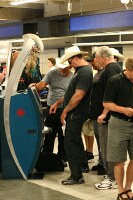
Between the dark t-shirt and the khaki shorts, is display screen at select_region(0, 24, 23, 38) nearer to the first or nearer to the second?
the dark t-shirt

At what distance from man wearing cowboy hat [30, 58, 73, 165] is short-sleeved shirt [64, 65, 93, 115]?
2.15 ft

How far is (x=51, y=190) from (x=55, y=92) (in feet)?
4.86

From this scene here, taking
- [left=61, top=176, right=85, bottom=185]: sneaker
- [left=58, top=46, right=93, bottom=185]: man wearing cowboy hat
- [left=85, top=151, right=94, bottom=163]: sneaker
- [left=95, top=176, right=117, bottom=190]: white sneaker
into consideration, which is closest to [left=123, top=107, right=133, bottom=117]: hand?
[left=58, top=46, right=93, bottom=185]: man wearing cowboy hat

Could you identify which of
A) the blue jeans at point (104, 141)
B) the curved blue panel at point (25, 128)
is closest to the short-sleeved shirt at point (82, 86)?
the blue jeans at point (104, 141)

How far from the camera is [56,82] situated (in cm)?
551

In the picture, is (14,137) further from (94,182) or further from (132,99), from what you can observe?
(132,99)

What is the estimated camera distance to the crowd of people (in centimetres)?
390

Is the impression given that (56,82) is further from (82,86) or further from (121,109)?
(121,109)

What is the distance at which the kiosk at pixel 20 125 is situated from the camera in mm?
4816

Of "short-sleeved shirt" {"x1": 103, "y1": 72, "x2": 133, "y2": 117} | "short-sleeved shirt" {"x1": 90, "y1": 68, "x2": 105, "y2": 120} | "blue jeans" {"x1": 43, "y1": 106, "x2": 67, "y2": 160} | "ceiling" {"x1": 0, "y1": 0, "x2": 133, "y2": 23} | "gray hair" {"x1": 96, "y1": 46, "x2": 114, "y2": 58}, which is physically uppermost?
"ceiling" {"x1": 0, "y1": 0, "x2": 133, "y2": 23}

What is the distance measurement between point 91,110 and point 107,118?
387 mm

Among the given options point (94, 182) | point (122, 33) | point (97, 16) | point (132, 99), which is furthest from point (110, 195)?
point (97, 16)

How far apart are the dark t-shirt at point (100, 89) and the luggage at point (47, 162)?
2.71 ft

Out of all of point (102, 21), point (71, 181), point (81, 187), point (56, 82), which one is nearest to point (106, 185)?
point (81, 187)
